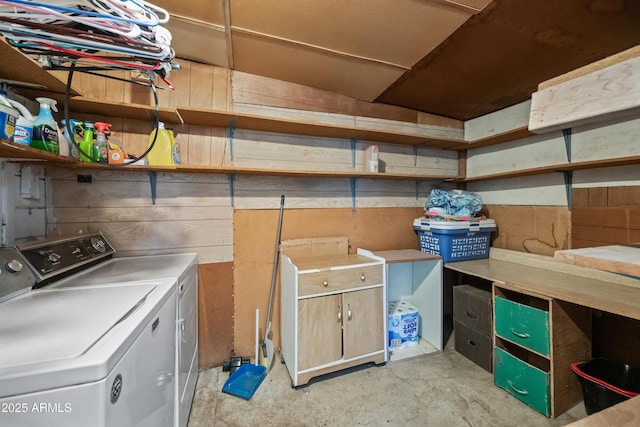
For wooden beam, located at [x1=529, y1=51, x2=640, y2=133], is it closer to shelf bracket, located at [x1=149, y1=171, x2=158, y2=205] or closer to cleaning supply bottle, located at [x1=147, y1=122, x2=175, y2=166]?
cleaning supply bottle, located at [x1=147, y1=122, x2=175, y2=166]

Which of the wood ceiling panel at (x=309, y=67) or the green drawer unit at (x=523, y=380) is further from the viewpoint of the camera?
the wood ceiling panel at (x=309, y=67)

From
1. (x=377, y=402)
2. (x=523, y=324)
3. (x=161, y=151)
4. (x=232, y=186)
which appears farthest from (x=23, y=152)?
(x=523, y=324)

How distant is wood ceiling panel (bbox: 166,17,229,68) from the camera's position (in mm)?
1519

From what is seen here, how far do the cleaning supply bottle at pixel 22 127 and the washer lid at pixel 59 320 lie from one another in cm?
64

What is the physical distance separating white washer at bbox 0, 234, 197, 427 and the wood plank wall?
2.74 m

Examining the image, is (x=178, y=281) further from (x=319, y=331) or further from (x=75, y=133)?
(x=75, y=133)

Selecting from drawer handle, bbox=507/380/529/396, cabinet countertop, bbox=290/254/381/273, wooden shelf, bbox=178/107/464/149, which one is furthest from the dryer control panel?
drawer handle, bbox=507/380/529/396

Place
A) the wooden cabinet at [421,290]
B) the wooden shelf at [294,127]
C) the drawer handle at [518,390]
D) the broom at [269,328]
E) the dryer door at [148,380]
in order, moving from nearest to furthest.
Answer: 1. the dryer door at [148,380]
2. the drawer handle at [518,390]
3. the wooden shelf at [294,127]
4. the broom at [269,328]
5. the wooden cabinet at [421,290]

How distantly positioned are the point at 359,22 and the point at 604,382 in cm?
241

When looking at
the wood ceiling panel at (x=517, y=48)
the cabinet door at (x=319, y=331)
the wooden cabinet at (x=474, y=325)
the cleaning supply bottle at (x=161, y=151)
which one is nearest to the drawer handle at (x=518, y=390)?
the wooden cabinet at (x=474, y=325)

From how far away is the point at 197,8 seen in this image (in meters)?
1.39

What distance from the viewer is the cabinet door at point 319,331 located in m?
1.77

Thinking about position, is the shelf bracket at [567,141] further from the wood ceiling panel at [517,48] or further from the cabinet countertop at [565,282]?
the cabinet countertop at [565,282]

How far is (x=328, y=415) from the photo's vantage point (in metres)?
1.57
